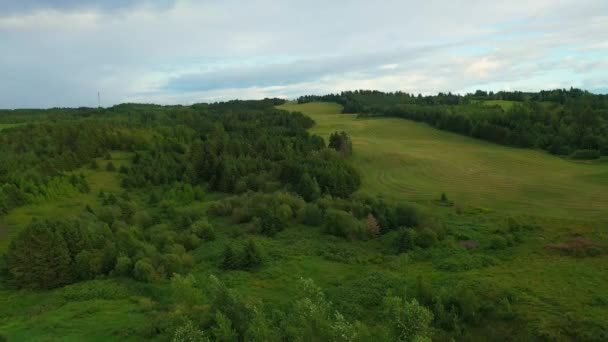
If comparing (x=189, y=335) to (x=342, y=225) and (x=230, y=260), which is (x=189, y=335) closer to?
(x=230, y=260)

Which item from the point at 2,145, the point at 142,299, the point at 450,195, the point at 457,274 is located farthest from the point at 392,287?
the point at 2,145

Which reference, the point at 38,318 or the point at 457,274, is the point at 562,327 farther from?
the point at 38,318

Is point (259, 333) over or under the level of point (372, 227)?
over

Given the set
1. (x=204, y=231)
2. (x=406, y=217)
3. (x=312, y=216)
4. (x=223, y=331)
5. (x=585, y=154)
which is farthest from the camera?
(x=585, y=154)

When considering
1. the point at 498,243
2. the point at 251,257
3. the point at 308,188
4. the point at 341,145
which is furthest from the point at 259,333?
the point at 341,145

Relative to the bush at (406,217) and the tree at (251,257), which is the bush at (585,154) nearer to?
the bush at (406,217)

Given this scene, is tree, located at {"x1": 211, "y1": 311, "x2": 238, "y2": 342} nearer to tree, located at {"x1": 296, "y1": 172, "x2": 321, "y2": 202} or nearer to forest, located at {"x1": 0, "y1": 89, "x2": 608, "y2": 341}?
forest, located at {"x1": 0, "y1": 89, "x2": 608, "y2": 341}
